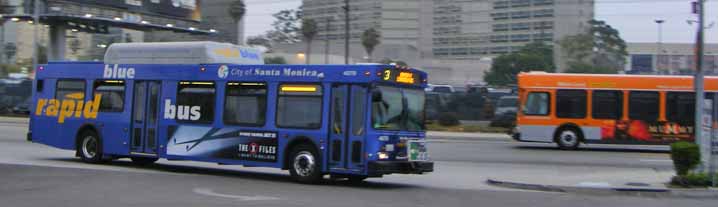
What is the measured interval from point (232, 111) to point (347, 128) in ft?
9.68

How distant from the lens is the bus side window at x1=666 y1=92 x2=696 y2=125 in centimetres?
2572

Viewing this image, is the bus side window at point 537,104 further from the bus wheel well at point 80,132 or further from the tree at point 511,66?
the tree at point 511,66

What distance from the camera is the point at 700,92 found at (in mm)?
16109

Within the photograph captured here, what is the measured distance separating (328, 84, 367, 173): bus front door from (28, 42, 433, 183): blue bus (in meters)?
0.02

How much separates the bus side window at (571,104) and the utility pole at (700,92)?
933cm

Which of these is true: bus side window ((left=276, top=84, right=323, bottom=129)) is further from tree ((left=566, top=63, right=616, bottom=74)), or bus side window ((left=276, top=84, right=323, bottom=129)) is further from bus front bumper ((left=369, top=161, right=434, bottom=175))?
tree ((left=566, top=63, right=616, bottom=74))

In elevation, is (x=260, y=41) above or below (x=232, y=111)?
above

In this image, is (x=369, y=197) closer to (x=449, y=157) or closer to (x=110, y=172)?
(x=110, y=172)

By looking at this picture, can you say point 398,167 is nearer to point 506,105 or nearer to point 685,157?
point 685,157

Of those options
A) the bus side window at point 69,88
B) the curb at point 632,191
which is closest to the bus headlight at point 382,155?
the curb at point 632,191

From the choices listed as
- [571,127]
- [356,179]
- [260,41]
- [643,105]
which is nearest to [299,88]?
[356,179]

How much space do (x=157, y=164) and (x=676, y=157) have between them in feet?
38.5

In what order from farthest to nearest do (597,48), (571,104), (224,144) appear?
1. (597,48)
2. (571,104)
3. (224,144)

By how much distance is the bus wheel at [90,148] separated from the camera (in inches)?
736
